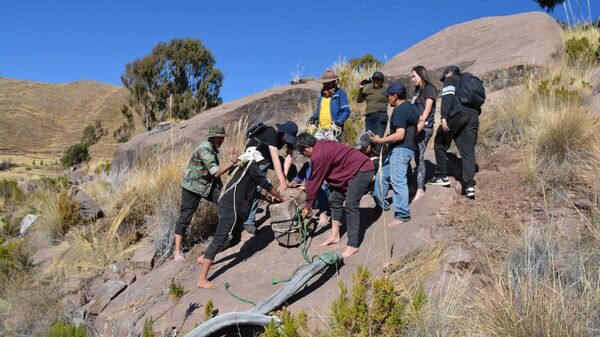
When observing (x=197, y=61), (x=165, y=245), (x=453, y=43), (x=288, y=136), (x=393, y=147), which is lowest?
(x=165, y=245)

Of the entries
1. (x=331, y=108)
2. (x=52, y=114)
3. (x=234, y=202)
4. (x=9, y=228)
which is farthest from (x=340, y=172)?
(x=52, y=114)

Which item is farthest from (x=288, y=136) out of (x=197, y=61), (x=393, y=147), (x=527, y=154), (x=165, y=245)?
(x=197, y=61)

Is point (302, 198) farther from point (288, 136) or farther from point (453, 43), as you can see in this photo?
point (453, 43)

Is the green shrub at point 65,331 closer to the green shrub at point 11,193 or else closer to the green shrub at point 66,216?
the green shrub at point 66,216

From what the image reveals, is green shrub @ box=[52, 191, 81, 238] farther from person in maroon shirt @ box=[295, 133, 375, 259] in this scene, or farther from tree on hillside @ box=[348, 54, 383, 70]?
tree on hillside @ box=[348, 54, 383, 70]

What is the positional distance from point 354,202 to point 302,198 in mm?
981

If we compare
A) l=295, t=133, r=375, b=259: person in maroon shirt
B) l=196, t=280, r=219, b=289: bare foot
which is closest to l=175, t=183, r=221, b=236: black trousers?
l=196, t=280, r=219, b=289: bare foot

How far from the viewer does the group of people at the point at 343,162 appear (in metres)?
4.81

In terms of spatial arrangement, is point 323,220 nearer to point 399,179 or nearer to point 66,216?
point 399,179

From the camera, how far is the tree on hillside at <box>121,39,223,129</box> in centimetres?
2433

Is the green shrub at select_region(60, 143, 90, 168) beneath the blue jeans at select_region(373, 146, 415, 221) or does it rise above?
above

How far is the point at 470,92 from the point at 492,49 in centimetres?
586

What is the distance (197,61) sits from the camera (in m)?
25.3

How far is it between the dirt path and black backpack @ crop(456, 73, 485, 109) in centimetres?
101
